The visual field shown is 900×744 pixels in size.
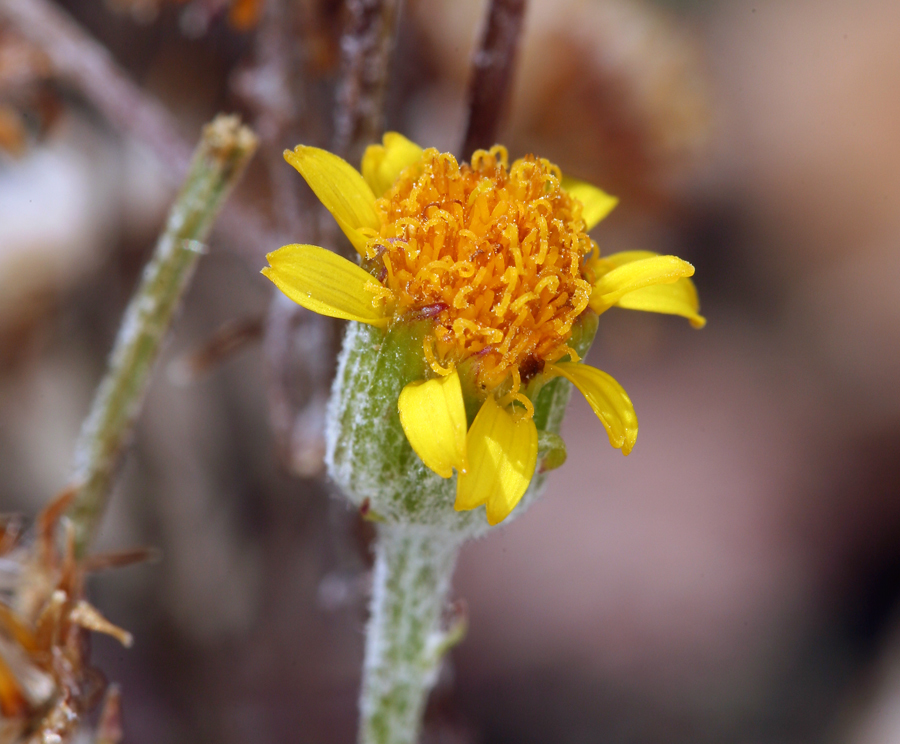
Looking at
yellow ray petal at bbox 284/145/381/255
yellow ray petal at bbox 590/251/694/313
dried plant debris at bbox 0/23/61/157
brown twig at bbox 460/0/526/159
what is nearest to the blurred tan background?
dried plant debris at bbox 0/23/61/157

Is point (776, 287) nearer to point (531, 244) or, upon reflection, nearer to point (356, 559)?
point (356, 559)

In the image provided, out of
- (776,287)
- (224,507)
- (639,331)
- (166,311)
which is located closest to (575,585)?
(639,331)

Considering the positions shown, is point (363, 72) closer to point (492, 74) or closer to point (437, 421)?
point (492, 74)

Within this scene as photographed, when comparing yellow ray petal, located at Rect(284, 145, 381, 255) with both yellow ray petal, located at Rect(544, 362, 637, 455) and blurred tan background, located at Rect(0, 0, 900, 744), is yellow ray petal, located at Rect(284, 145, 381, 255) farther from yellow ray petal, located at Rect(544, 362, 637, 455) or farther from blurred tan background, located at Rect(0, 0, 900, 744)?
blurred tan background, located at Rect(0, 0, 900, 744)

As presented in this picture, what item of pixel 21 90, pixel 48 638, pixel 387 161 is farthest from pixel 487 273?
pixel 21 90

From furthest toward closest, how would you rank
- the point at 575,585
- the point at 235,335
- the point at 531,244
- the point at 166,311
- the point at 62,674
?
1. the point at 575,585
2. the point at 235,335
3. the point at 166,311
4. the point at 62,674
5. the point at 531,244

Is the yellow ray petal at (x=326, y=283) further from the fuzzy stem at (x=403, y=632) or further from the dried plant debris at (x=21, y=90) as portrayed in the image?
the dried plant debris at (x=21, y=90)
